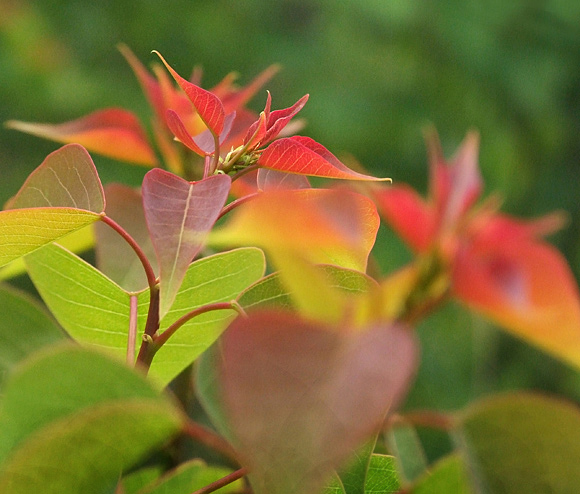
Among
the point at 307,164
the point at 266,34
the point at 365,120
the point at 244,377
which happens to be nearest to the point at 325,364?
the point at 244,377

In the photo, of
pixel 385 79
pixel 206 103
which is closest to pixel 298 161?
pixel 206 103

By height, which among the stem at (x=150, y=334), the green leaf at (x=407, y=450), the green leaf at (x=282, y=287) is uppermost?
the green leaf at (x=282, y=287)

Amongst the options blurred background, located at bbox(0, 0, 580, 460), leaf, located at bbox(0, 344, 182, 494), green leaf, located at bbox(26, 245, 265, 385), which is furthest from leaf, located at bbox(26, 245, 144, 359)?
blurred background, located at bbox(0, 0, 580, 460)

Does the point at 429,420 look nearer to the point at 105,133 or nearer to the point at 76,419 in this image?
the point at 76,419

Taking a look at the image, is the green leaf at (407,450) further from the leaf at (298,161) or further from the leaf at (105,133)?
the leaf at (105,133)

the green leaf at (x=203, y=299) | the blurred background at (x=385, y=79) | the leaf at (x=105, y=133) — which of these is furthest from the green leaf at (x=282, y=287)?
the blurred background at (x=385, y=79)

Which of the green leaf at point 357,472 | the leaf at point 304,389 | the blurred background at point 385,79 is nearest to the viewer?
the leaf at point 304,389

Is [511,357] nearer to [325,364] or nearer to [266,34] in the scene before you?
[266,34]
